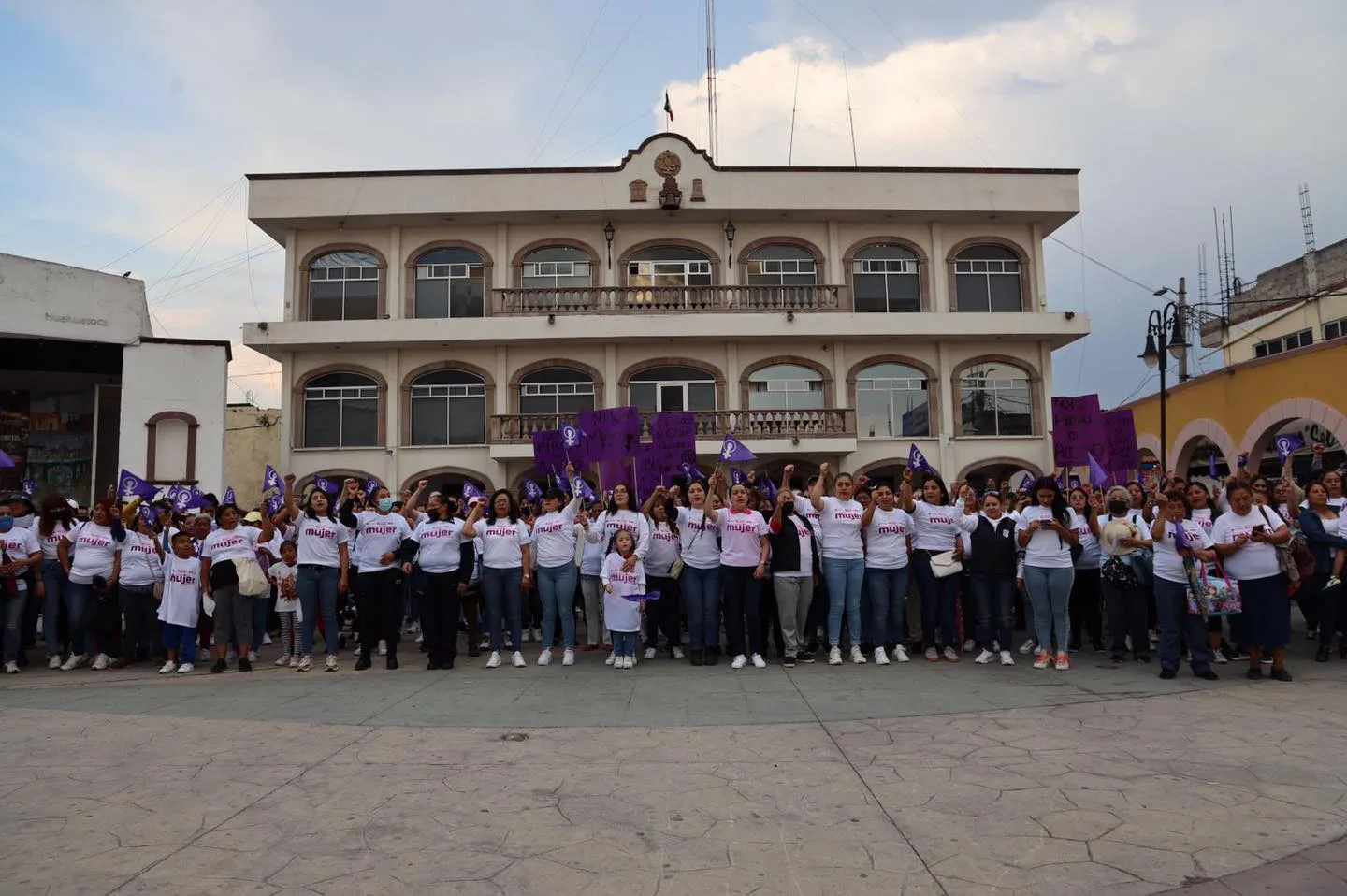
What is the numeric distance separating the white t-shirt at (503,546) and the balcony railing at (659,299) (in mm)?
17195

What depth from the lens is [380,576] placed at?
30.4ft

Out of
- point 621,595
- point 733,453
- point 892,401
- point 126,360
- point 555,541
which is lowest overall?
point 621,595

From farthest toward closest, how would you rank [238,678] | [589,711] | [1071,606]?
[1071,606], [238,678], [589,711]

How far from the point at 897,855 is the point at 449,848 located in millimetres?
2023

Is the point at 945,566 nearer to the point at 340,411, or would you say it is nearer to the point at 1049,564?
the point at 1049,564

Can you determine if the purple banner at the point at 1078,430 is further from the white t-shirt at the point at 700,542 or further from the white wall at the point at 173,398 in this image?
the white wall at the point at 173,398

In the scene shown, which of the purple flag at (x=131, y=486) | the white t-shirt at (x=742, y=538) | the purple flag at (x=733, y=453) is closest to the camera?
the white t-shirt at (x=742, y=538)

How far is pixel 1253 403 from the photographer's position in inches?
832

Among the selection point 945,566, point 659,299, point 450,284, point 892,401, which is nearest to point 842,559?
point 945,566

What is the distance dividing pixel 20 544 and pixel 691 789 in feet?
27.7

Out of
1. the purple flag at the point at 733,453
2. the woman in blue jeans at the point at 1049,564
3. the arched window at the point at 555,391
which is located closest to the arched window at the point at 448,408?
the arched window at the point at 555,391

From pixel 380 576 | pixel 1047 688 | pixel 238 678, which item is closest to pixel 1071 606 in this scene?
pixel 1047 688

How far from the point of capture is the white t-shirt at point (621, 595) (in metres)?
8.95

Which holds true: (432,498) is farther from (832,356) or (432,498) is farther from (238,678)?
(832,356)
